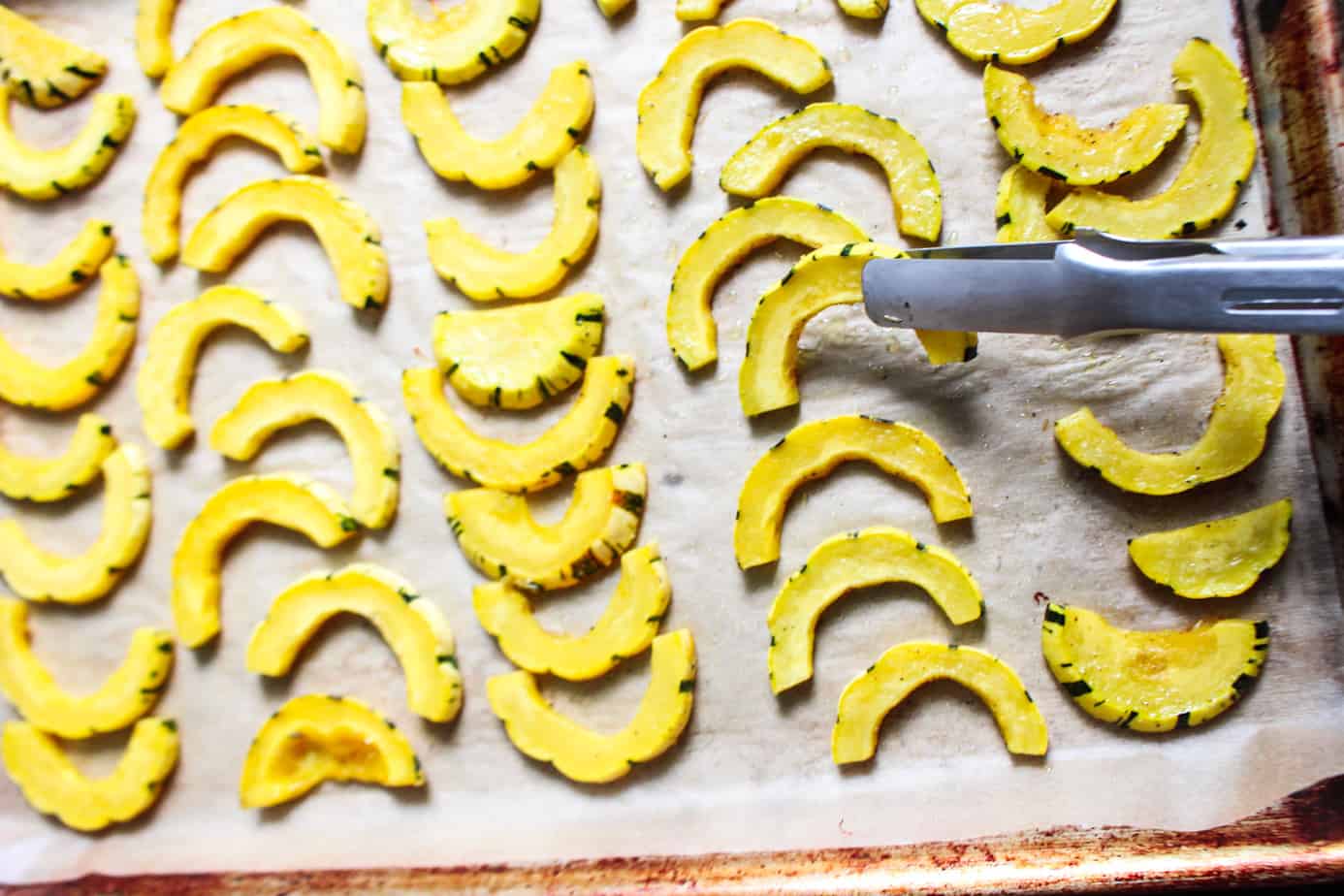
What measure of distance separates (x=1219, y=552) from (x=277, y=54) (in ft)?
4.85

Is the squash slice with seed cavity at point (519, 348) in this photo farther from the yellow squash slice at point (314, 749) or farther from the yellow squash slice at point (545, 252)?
the yellow squash slice at point (314, 749)

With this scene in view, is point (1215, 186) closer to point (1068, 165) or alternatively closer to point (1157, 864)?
point (1068, 165)

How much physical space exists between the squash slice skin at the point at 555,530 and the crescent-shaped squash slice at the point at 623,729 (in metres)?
0.14

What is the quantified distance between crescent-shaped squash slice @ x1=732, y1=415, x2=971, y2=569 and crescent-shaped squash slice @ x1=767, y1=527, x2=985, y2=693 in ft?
0.17

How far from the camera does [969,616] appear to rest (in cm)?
119

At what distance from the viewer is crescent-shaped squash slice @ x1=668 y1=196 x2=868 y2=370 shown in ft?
4.25

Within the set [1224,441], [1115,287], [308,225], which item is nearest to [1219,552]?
[1224,441]

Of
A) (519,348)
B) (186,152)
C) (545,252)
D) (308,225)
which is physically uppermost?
(186,152)

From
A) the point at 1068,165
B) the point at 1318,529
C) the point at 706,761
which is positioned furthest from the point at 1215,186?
the point at 706,761

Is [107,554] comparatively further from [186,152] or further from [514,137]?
[514,137]

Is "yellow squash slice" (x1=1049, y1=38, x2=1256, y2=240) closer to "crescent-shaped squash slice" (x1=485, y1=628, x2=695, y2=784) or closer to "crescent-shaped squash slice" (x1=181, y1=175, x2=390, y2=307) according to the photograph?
"crescent-shaped squash slice" (x1=485, y1=628, x2=695, y2=784)

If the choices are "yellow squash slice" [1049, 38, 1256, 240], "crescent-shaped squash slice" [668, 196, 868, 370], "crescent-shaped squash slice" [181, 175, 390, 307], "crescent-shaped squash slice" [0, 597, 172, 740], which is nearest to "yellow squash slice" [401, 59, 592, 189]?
"crescent-shaped squash slice" [181, 175, 390, 307]

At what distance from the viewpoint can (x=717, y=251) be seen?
1322 millimetres

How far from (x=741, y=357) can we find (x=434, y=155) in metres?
0.53
